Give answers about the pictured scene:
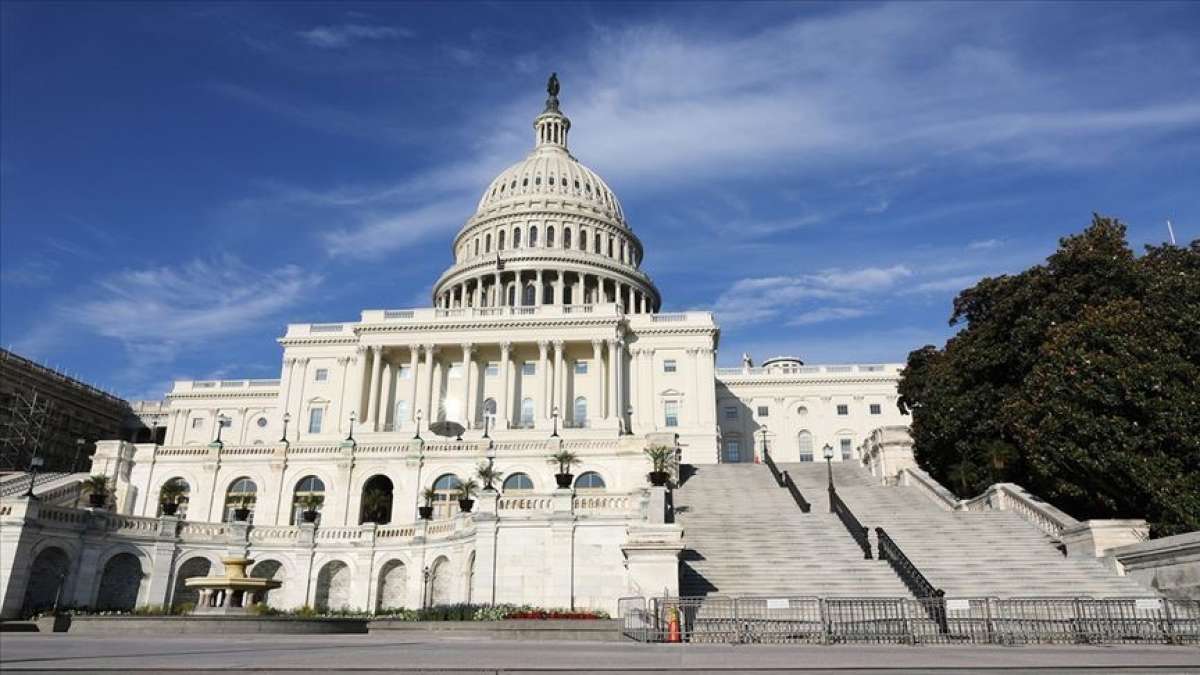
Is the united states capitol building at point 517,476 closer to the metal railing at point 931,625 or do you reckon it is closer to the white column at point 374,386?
the white column at point 374,386

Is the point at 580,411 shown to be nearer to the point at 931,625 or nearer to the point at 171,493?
the point at 171,493

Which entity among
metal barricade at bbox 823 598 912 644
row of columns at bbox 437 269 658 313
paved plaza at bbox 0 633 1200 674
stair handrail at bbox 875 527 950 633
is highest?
row of columns at bbox 437 269 658 313

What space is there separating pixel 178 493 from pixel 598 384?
3841 centimetres

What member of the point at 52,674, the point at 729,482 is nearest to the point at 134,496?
the point at 729,482

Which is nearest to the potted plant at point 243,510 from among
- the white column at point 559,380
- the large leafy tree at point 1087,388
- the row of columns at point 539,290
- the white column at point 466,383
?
the white column at point 466,383

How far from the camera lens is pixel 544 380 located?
74.9 meters

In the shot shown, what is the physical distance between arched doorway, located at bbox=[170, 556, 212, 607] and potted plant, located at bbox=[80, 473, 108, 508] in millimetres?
5203

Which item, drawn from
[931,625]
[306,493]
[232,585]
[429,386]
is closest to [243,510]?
[306,493]

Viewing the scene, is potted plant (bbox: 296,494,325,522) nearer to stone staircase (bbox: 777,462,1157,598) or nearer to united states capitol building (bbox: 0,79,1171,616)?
united states capitol building (bbox: 0,79,1171,616)

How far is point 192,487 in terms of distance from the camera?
160 feet

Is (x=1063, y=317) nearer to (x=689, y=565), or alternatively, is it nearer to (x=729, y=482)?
(x=729, y=482)

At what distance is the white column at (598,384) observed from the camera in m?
75.0

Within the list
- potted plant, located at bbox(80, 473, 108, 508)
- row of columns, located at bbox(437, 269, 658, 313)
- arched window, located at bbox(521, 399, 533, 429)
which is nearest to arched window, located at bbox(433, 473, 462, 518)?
potted plant, located at bbox(80, 473, 108, 508)

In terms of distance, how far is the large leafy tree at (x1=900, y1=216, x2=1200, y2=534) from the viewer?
27.3 m
